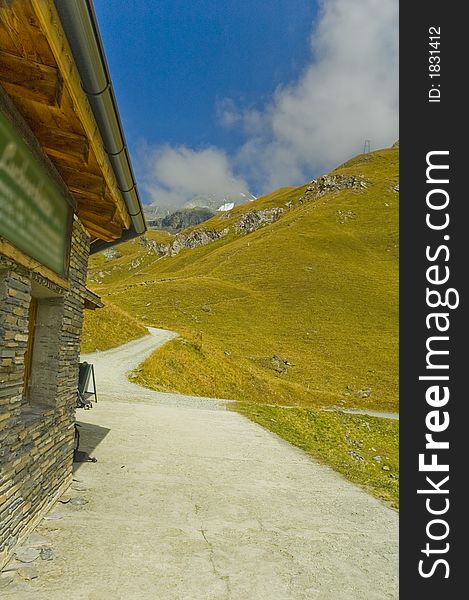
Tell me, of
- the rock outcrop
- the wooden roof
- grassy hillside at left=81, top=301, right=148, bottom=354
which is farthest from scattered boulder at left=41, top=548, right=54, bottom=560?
the rock outcrop

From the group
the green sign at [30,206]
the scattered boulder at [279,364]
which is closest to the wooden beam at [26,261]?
the green sign at [30,206]

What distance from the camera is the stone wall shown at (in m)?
4.65

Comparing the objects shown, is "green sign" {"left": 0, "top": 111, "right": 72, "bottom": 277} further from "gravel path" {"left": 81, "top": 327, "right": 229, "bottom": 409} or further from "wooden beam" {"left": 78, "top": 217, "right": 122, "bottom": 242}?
"gravel path" {"left": 81, "top": 327, "right": 229, "bottom": 409}

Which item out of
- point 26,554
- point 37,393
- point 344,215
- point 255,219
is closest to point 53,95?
point 37,393

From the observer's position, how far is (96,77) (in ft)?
12.1

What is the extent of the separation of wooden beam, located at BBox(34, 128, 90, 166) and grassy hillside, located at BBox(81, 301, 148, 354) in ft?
94.7

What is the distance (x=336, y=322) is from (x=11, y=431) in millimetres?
62183

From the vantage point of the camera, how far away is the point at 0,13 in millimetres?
2938

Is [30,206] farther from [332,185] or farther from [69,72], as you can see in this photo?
[332,185]

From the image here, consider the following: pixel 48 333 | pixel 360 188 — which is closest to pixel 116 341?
pixel 48 333

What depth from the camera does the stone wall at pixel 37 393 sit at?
4.65 metres

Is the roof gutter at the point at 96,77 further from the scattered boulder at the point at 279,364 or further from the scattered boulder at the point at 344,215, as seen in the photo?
the scattered boulder at the point at 344,215

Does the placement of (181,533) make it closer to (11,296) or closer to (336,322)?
(11,296)

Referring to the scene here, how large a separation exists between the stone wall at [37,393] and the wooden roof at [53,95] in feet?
4.80
